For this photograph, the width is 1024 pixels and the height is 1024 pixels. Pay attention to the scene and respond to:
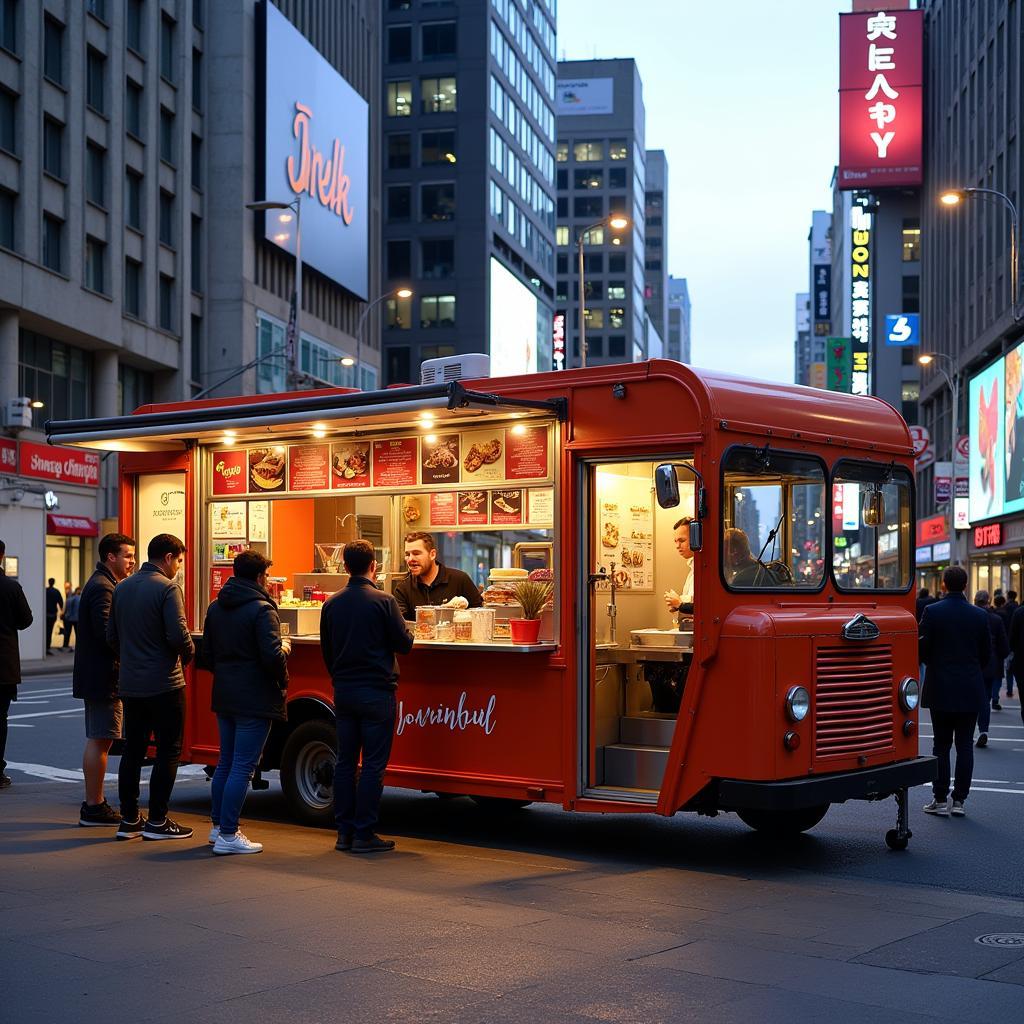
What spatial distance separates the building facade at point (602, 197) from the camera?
141750mm

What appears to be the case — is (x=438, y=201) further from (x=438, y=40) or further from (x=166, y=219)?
(x=166, y=219)

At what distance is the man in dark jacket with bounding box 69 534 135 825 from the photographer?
11047 mm

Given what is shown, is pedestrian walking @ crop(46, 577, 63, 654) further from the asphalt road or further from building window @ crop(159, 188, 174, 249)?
the asphalt road

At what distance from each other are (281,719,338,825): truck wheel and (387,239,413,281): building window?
80.9 meters

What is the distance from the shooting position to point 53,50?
39.6 meters

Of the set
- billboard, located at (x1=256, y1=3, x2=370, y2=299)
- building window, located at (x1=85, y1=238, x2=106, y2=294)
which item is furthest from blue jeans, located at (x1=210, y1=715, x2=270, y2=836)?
billboard, located at (x1=256, y1=3, x2=370, y2=299)

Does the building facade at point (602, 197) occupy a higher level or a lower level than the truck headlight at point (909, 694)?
higher

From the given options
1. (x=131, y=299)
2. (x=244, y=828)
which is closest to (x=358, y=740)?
(x=244, y=828)

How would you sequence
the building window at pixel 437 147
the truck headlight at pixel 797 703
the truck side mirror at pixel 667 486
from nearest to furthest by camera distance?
the truck side mirror at pixel 667 486 → the truck headlight at pixel 797 703 → the building window at pixel 437 147

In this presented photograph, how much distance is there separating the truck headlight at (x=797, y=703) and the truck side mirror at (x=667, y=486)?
1413 millimetres

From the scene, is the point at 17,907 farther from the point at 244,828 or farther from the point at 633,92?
the point at 633,92

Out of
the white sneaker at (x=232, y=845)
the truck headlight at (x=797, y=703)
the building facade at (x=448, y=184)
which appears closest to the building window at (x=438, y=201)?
the building facade at (x=448, y=184)

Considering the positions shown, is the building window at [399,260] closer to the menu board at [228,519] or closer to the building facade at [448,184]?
the building facade at [448,184]

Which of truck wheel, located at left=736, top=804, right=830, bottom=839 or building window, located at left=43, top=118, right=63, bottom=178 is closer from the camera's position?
truck wheel, located at left=736, top=804, right=830, bottom=839
